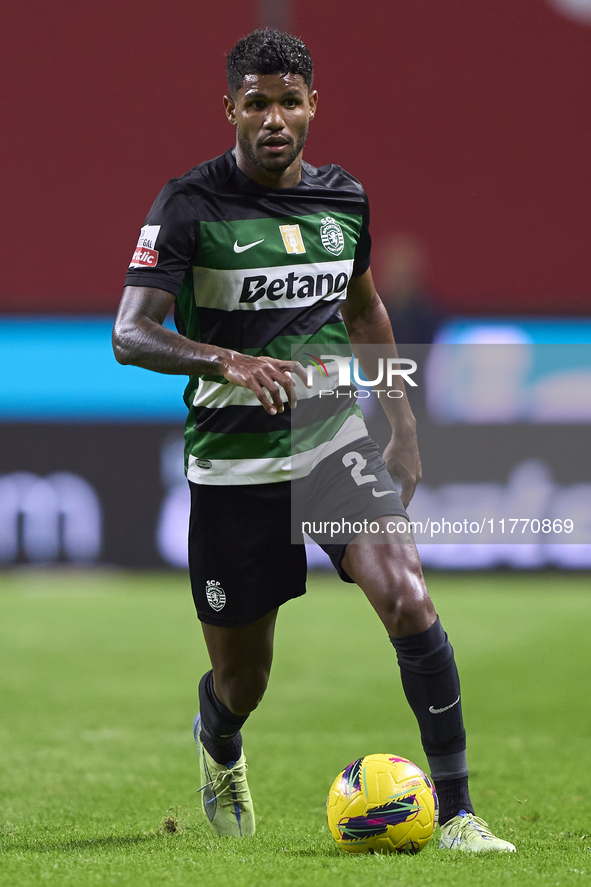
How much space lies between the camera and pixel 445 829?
371 cm

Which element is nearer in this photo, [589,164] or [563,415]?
[563,415]

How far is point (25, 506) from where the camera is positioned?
10.2 m

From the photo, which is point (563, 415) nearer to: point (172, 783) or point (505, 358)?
point (505, 358)

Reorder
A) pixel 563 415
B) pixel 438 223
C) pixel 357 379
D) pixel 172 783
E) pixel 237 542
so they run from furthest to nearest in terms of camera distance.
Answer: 1. pixel 438 223
2. pixel 563 415
3. pixel 172 783
4. pixel 357 379
5. pixel 237 542

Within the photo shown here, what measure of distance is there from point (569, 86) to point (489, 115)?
1.12 metres

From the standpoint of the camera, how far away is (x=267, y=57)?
3.87 metres

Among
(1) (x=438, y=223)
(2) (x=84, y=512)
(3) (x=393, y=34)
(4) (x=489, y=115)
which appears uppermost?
(3) (x=393, y=34)

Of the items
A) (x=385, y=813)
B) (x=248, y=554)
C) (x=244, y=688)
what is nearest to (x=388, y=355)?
(x=248, y=554)

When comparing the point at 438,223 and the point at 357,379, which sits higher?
the point at 438,223

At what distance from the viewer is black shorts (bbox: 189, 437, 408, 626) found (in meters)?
3.97

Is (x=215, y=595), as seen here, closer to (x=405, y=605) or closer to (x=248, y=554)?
(x=248, y=554)

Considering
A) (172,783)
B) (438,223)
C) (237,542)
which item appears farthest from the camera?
(438,223)

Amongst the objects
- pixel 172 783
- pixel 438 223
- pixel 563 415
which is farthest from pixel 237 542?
pixel 438 223

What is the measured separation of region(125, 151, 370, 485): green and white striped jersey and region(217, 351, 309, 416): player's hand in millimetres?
457
